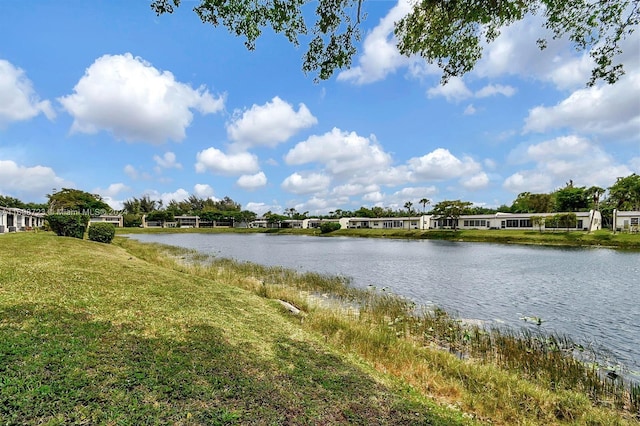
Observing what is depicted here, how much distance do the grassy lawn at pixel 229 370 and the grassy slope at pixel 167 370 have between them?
2 cm

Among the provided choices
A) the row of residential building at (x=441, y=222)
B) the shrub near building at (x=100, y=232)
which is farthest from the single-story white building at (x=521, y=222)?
the shrub near building at (x=100, y=232)

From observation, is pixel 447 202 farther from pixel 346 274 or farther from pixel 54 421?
pixel 54 421

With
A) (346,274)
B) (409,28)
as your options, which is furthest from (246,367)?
(346,274)

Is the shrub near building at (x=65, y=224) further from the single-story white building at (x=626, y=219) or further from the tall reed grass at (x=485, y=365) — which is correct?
the single-story white building at (x=626, y=219)

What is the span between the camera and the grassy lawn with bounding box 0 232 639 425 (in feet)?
12.4

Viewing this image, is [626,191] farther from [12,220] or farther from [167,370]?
[12,220]

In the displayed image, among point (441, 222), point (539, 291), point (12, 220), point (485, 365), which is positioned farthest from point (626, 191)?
point (12, 220)

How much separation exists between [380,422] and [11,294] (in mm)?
7721

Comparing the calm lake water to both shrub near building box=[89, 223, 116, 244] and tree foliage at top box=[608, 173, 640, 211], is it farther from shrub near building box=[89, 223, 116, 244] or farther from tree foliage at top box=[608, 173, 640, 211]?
tree foliage at top box=[608, 173, 640, 211]

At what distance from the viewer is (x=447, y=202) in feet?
218

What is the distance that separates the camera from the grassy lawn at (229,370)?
3771 mm

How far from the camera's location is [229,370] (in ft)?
15.5

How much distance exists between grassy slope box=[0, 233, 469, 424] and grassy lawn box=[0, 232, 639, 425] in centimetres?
2

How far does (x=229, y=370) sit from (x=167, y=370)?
33.1 inches
